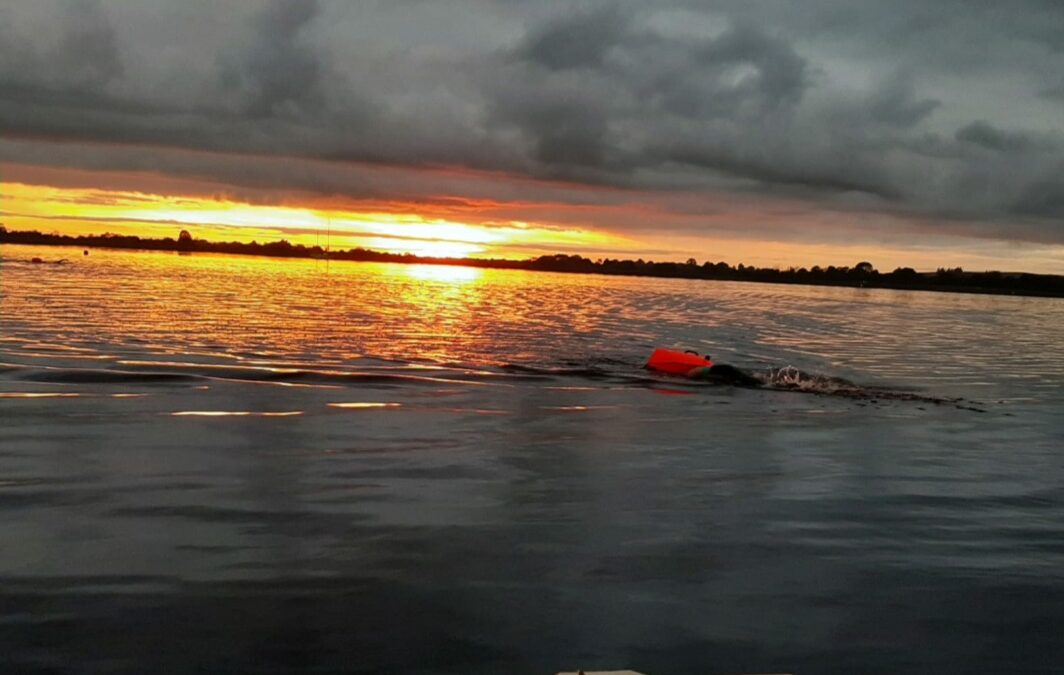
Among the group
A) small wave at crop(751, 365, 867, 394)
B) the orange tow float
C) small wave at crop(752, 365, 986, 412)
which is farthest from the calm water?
the orange tow float

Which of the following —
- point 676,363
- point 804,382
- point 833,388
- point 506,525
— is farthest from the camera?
point 676,363

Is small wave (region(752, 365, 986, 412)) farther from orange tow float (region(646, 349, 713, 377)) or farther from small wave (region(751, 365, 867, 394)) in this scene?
orange tow float (region(646, 349, 713, 377))

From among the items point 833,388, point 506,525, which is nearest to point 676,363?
point 833,388

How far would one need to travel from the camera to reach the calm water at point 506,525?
701 centimetres

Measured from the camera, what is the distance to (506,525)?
10.2 m

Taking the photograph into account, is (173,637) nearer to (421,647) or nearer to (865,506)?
(421,647)

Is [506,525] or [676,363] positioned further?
[676,363]

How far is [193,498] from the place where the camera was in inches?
427

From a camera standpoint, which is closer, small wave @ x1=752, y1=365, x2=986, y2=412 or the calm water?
the calm water

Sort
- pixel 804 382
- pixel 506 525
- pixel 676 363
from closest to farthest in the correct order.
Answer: pixel 506 525 → pixel 804 382 → pixel 676 363

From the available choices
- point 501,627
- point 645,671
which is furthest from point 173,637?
point 645,671

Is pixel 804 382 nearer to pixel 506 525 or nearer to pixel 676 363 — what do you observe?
pixel 676 363

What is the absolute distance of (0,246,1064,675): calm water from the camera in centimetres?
701

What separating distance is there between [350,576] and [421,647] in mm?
1712
